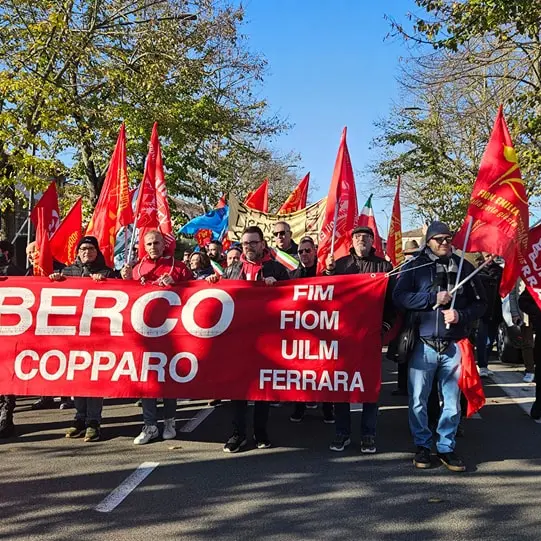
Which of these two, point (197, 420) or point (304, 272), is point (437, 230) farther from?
point (197, 420)

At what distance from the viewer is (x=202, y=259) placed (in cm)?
928

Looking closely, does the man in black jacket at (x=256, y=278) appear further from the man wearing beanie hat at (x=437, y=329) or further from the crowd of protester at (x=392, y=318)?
the man wearing beanie hat at (x=437, y=329)

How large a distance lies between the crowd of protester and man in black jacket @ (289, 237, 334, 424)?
11 mm

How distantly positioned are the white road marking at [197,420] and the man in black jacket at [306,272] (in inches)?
37.3

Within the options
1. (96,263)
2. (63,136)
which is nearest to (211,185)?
(63,136)

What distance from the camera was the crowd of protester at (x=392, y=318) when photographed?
529 cm

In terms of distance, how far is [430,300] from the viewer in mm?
5238

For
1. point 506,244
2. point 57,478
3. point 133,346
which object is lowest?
point 57,478

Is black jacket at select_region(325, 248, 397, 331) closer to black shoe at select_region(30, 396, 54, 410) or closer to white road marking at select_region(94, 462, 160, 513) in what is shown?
white road marking at select_region(94, 462, 160, 513)

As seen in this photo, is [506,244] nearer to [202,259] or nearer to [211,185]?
[202,259]

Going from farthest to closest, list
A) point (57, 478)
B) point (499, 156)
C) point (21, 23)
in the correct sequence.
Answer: point (21, 23) → point (499, 156) → point (57, 478)

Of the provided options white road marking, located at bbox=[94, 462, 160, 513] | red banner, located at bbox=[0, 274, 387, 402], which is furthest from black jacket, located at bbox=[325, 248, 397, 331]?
white road marking, located at bbox=[94, 462, 160, 513]

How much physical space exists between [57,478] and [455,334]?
3254 mm

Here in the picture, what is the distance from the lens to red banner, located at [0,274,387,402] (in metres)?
5.76
